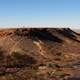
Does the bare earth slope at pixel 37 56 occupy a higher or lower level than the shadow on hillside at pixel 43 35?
lower

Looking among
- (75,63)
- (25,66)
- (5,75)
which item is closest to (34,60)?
(25,66)

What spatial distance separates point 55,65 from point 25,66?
304 cm

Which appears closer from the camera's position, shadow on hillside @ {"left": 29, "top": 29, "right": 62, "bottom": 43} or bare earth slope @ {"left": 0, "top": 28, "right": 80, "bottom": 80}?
bare earth slope @ {"left": 0, "top": 28, "right": 80, "bottom": 80}

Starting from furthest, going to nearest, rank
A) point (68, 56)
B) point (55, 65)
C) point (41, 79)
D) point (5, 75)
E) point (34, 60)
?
point (68, 56), point (34, 60), point (55, 65), point (5, 75), point (41, 79)

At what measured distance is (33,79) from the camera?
2078cm

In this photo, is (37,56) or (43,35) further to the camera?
(43,35)

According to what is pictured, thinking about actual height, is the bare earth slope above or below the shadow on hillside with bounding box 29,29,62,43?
below

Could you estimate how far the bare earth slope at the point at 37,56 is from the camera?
2278 cm

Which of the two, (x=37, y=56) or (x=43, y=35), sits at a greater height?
(x=43, y=35)

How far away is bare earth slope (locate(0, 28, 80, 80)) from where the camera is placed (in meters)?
22.8

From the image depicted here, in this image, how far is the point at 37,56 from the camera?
3006 centimetres

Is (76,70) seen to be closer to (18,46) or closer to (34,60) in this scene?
(34,60)

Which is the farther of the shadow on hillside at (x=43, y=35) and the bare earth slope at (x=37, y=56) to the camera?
the shadow on hillside at (x=43, y=35)

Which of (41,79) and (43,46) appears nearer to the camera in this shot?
(41,79)
